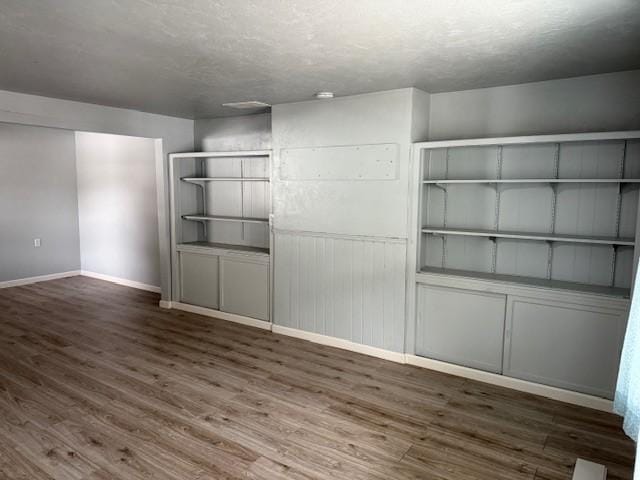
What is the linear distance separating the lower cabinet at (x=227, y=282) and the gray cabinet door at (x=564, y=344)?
2554mm

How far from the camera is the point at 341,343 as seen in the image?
14.5 ft

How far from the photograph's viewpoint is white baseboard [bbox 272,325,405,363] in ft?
13.6

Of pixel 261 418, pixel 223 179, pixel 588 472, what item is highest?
pixel 223 179

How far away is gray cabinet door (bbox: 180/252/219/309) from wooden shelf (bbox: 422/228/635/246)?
269cm

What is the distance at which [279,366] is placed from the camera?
397 centimetres

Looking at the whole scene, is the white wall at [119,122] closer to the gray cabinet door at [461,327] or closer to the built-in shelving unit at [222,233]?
the built-in shelving unit at [222,233]

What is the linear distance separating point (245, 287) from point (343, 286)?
1.33 meters

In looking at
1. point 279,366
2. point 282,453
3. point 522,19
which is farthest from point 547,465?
point 522,19

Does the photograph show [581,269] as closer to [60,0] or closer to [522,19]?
[522,19]

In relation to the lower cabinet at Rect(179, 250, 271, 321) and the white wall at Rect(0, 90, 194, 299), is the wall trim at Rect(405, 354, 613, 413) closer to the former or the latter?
the lower cabinet at Rect(179, 250, 271, 321)

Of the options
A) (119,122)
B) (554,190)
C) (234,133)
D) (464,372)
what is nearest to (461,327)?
(464,372)

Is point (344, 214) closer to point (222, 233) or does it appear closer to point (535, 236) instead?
point (535, 236)

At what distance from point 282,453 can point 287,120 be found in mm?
3135

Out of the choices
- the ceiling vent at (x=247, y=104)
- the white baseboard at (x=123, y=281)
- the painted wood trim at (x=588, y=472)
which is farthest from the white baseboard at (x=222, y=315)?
the painted wood trim at (x=588, y=472)
